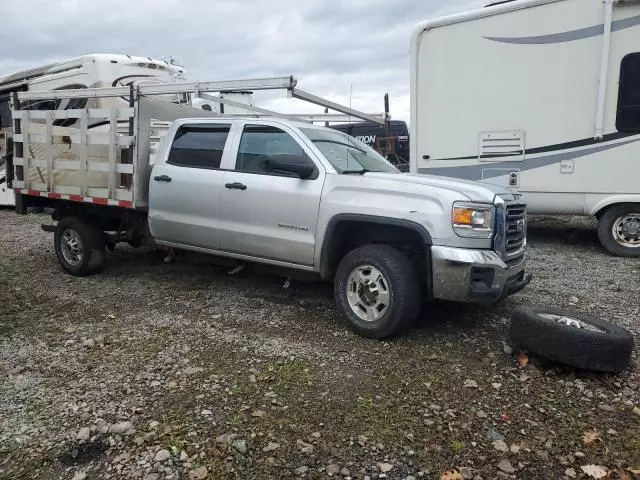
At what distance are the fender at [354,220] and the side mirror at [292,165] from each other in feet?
1.69

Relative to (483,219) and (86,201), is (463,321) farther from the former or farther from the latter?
(86,201)

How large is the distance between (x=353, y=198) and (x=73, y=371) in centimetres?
260

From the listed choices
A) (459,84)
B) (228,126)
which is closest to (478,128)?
(459,84)

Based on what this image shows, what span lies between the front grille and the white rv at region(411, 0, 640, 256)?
3132mm

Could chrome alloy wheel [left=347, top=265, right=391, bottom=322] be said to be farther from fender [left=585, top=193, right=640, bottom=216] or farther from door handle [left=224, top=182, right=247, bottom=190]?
fender [left=585, top=193, right=640, bottom=216]

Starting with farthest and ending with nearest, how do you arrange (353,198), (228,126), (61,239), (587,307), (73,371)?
(61,239) < (228,126) < (587,307) < (353,198) < (73,371)

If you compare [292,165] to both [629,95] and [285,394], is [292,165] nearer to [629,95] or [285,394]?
[285,394]

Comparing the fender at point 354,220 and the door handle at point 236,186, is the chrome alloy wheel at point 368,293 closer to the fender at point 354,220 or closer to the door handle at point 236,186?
the fender at point 354,220

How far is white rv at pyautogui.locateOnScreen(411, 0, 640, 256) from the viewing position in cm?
717

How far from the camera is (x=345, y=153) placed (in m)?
5.36

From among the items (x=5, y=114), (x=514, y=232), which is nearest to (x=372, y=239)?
(x=514, y=232)

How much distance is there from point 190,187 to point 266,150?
0.96 meters

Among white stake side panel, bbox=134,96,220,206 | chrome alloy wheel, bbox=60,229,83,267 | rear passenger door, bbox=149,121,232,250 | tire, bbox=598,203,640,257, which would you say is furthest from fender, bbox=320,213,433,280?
tire, bbox=598,203,640,257

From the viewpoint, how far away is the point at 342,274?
466 centimetres
